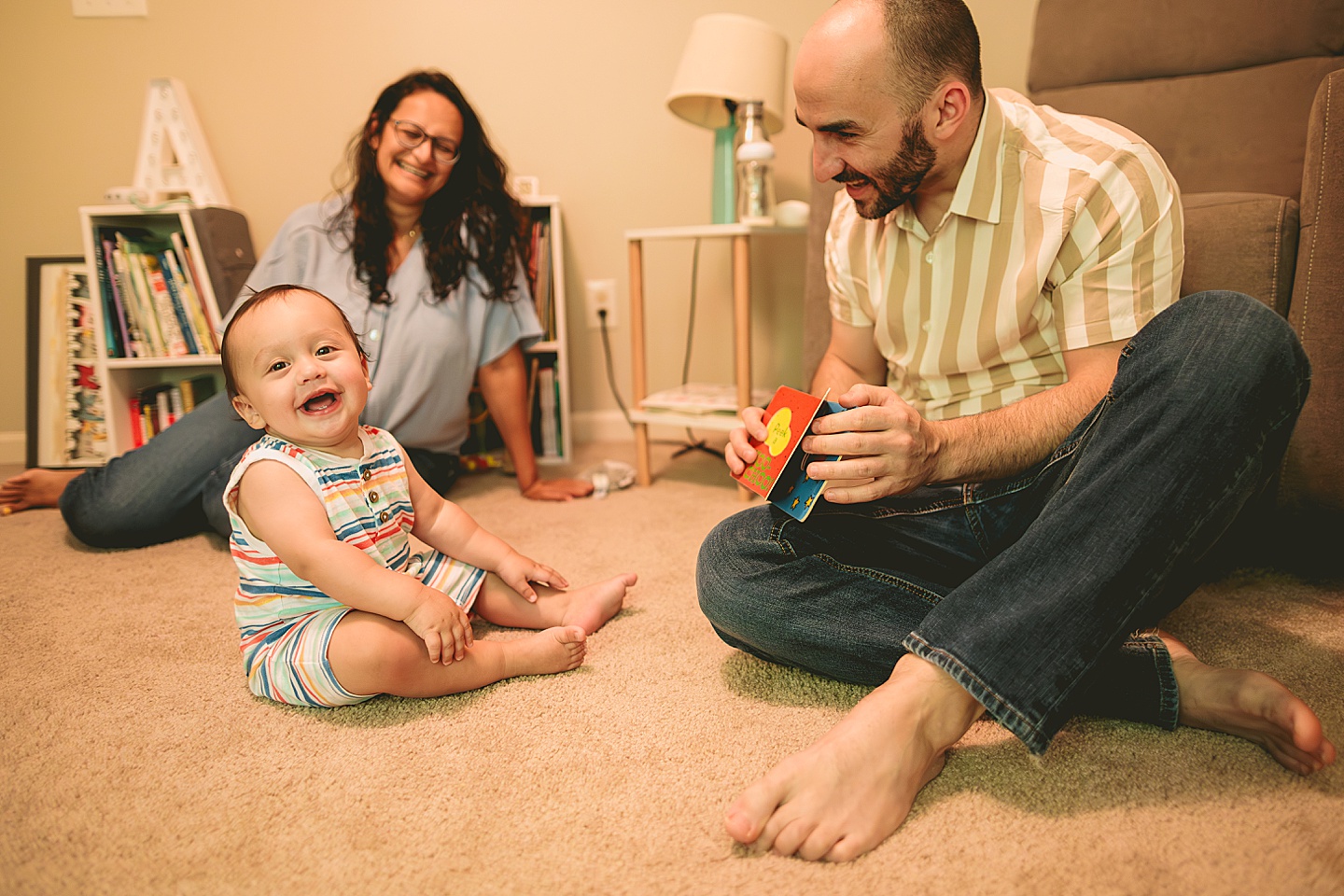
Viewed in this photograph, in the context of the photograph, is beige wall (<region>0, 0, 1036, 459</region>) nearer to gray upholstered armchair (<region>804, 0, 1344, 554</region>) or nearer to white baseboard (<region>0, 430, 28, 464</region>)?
white baseboard (<region>0, 430, 28, 464</region>)

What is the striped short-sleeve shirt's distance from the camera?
3.08 feet

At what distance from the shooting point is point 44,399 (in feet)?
6.88

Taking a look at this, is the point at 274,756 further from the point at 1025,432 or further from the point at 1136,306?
the point at 1136,306

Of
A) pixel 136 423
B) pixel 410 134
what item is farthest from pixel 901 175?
pixel 136 423

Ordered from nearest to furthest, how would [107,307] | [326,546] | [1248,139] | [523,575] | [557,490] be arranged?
[326,546] < [523,575] < [1248,139] < [557,490] < [107,307]

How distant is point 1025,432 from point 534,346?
125 cm

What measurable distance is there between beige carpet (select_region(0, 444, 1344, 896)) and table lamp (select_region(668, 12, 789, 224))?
1.11 m

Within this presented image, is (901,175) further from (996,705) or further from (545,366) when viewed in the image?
(545,366)

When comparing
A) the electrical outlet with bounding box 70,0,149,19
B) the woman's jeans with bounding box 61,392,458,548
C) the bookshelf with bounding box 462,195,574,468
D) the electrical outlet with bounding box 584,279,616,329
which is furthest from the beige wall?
the woman's jeans with bounding box 61,392,458,548

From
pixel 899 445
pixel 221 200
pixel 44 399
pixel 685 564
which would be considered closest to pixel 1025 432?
pixel 899 445

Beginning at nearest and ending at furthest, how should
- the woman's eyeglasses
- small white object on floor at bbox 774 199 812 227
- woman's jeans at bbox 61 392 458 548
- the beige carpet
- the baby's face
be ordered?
the beige carpet → the baby's face → woman's jeans at bbox 61 392 458 548 → the woman's eyeglasses → small white object on floor at bbox 774 199 812 227

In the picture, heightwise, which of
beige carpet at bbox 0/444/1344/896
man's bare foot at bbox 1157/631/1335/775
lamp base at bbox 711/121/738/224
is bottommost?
beige carpet at bbox 0/444/1344/896

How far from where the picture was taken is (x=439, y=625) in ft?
2.84

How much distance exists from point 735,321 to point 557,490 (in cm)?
54
